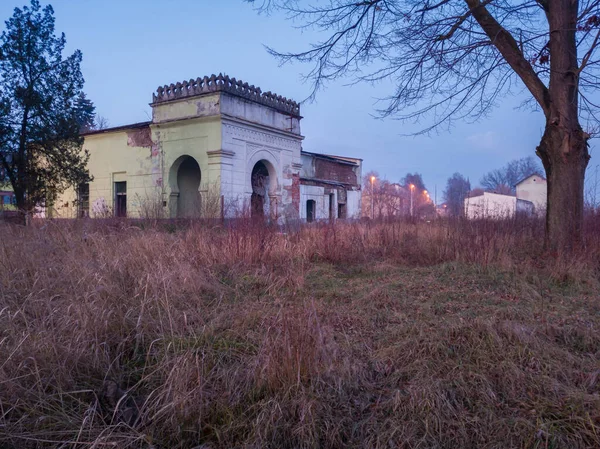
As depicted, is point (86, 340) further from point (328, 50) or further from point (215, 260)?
point (328, 50)

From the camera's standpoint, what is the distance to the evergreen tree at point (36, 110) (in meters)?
14.6

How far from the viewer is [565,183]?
7.26m

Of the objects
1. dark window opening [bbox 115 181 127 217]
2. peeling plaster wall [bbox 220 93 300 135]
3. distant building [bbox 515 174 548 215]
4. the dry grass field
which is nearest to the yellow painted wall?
dark window opening [bbox 115 181 127 217]

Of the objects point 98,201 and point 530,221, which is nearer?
point 530,221

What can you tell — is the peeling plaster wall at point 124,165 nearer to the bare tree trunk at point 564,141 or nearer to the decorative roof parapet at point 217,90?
the decorative roof parapet at point 217,90

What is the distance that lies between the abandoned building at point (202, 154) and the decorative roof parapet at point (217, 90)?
5cm

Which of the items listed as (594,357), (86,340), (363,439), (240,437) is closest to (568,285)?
(594,357)

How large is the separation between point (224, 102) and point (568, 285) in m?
16.8

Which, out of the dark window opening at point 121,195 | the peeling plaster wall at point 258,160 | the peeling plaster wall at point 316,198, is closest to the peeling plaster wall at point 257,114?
the peeling plaster wall at point 258,160

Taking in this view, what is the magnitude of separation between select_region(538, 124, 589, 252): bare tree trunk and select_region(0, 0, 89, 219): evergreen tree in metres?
15.5

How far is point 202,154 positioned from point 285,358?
18.1 m

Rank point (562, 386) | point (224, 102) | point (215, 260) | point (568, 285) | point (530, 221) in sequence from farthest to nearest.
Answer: point (224, 102) → point (530, 221) → point (215, 260) → point (568, 285) → point (562, 386)

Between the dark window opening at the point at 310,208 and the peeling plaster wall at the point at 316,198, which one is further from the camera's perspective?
the dark window opening at the point at 310,208

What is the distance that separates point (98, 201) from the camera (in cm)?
2433
